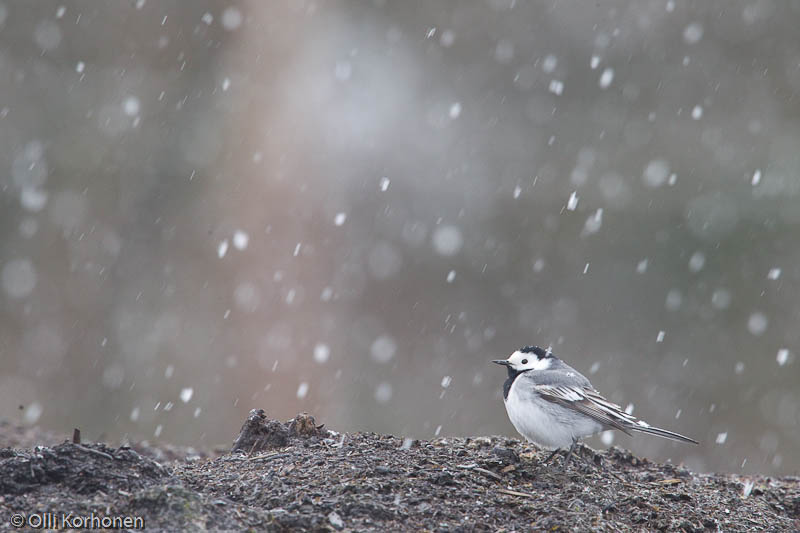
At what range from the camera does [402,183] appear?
1191 centimetres

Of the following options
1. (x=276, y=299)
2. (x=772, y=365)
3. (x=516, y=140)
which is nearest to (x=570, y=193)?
(x=516, y=140)

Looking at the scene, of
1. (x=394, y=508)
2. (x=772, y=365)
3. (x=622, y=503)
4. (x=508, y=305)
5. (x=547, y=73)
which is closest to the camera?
(x=394, y=508)

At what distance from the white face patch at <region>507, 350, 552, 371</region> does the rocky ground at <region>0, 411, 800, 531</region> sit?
0.56 meters

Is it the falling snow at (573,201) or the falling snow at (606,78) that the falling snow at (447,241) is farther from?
the falling snow at (606,78)

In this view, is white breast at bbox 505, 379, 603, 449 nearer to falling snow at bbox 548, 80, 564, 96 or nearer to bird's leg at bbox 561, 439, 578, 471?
bird's leg at bbox 561, 439, 578, 471

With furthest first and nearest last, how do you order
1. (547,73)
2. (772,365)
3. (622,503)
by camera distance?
(547,73), (772,365), (622,503)

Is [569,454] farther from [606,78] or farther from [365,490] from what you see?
[606,78]

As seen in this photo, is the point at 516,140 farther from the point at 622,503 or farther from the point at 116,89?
the point at 622,503

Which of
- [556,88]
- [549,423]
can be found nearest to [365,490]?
[549,423]

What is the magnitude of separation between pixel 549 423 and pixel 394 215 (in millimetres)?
7730

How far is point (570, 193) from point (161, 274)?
19.6ft

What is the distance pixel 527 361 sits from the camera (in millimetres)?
4766

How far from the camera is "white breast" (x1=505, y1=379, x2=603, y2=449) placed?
13.8 ft

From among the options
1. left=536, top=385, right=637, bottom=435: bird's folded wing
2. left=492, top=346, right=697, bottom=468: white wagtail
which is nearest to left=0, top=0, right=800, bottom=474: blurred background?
left=492, top=346, right=697, bottom=468: white wagtail
